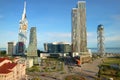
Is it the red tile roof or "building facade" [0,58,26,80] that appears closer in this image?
"building facade" [0,58,26,80]

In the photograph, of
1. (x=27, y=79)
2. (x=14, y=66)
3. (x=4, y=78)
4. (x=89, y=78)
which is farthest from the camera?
(x=89, y=78)

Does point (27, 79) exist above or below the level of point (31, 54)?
below

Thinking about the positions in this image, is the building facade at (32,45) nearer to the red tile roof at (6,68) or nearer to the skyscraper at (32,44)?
the skyscraper at (32,44)

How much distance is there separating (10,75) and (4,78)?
3917 mm

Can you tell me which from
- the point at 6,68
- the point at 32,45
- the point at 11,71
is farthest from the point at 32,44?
the point at 11,71

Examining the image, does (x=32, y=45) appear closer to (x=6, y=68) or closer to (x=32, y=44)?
(x=32, y=44)

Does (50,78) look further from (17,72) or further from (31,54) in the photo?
(31,54)

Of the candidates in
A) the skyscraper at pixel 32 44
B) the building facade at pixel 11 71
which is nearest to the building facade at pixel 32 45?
the skyscraper at pixel 32 44

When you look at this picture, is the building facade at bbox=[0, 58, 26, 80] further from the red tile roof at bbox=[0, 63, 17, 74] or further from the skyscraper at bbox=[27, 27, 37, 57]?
the skyscraper at bbox=[27, 27, 37, 57]

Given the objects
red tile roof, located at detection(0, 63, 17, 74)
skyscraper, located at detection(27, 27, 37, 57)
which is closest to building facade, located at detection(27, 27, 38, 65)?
skyscraper, located at detection(27, 27, 37, 57)

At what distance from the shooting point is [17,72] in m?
87.3

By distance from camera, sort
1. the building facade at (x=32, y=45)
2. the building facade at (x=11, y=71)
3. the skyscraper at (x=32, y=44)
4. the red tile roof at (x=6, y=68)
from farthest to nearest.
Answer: the skyscraper at (x=32, y=44), the building facade at (x=32, y=45), the red tile roof at (x=6, y=68), the building facade at (x=11, y=71)

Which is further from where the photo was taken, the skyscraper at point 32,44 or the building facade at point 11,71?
the skyscraper at point 32,44

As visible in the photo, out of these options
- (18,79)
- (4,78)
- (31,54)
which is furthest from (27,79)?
(31,54)
